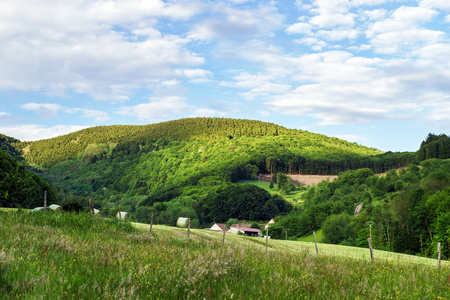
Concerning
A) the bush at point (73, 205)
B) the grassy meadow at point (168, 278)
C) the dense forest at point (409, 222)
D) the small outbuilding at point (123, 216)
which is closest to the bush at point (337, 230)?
the dense forest at point (409, 222)

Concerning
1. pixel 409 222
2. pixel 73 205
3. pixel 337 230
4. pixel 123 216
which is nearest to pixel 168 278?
pixel 73 205

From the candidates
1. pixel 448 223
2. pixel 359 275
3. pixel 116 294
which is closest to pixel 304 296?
pixel 359 275

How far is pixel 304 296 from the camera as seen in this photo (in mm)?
7867

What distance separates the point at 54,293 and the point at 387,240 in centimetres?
9213

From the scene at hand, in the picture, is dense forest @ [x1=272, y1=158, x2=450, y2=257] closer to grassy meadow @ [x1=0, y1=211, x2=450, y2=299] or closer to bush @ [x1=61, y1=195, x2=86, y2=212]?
bush @ [x1=61, y1=195, x2=86, y2=212]

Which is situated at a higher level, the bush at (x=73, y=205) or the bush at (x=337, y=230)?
the bush at (x=73, y=205)

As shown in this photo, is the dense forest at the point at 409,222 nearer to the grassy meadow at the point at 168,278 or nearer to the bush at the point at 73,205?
the bush at the point at 73,205

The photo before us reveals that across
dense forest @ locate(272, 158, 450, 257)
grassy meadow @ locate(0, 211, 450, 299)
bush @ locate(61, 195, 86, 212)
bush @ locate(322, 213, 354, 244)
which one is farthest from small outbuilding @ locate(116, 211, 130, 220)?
bush @ locate(322, 213, 354, 244)

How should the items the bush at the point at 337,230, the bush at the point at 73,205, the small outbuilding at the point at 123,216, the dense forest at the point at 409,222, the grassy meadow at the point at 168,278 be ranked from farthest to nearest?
1. the bush at the point at 337,230
2. the dense forest at the point at 409,222
3. the bush at the point at 73,205
4. the small outbuilding at the point at 123,216
5. the grassy meadow at the point at 168,278

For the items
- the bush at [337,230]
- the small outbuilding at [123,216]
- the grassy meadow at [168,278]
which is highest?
the grassy meadow at [168,278]

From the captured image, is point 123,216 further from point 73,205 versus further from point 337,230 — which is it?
point 337,230

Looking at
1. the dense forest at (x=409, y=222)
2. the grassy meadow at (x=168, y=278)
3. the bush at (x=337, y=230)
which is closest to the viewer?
the grassy meadow at (x=168, y=278)

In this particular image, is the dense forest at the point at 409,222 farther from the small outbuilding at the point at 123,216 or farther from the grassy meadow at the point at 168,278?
the grassy meadow at the point at 168,278

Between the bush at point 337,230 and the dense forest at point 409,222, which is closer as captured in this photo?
the dense forest at point 409,222
